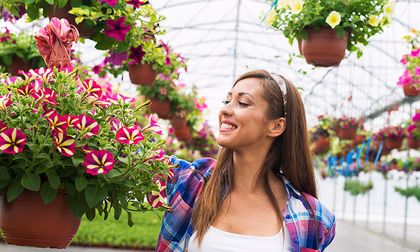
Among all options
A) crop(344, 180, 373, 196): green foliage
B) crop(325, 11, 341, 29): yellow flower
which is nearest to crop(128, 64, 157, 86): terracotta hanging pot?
crop(325, 11, 341, 29): yellow flower

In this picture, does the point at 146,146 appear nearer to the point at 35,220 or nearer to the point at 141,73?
the point at 35,220

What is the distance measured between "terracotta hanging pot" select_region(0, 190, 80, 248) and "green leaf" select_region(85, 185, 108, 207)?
0.27ft

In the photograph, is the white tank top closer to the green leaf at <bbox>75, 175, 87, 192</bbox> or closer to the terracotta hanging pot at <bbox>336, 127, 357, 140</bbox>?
the green leaf at <bbox>75, 175, 87, 192</bbox>

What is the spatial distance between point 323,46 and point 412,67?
1914 millimetres

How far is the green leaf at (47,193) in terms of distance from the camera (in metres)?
1.35

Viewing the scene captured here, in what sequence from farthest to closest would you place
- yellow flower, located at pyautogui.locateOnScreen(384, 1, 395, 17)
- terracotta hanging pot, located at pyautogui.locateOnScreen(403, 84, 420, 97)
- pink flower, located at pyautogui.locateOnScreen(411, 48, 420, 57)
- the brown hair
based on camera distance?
1. terracotta hanging pot, located at pyautogui.locateOnScreen(403, 84, 420, 97)
2. pink flower, located at pyautogui.locateOnScreen(411, 48, 420, 57)
3. yellow flower, located at pyautogui.locateOnScreen(384, 1, 395, 17)
4. the brown hair

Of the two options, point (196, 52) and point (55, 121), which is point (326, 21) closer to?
point (55, 121)

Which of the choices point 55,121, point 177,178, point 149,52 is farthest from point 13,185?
point 149,52

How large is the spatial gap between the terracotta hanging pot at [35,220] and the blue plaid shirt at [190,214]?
13.9 inches

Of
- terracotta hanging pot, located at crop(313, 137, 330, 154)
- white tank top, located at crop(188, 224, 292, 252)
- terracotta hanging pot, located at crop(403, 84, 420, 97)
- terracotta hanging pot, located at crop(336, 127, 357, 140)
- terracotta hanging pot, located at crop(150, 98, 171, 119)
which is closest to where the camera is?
white tank top, located at crop(188, 224, 292, 252)

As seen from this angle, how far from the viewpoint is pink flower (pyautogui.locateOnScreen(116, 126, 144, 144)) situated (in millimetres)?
1364

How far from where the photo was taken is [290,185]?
1882mm

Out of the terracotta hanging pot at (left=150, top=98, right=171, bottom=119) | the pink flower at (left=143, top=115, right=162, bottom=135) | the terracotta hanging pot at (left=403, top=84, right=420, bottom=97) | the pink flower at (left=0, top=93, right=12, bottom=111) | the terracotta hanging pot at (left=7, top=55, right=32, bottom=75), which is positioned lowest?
the terracotta hanging pot at (left=150, top=98, right=171, bottom=119)

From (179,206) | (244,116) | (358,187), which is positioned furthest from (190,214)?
(358,187)
